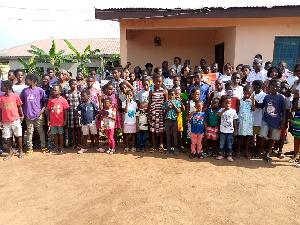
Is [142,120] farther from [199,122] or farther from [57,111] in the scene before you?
[57,111]

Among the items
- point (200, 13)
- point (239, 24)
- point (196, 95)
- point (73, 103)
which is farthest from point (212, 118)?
point (239, 24)

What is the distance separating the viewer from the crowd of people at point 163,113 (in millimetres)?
4523

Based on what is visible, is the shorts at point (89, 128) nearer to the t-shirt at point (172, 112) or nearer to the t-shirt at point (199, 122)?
the t-shirt at point (172, 112)

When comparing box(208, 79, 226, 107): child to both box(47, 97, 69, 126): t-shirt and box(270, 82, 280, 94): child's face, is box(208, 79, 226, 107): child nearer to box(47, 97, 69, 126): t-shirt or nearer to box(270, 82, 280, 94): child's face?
box(270, 82, 280, 94): child's face

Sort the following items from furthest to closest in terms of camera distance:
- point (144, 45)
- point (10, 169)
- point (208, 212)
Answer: point (144, 45) → point (10, 169) → point (208, 212)

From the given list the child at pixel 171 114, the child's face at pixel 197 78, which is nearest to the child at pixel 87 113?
the child at pixel 171 114

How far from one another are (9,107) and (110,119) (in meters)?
1.93

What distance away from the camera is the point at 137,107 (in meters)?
5.05

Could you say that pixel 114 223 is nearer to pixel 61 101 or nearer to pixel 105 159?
pixel 105 159

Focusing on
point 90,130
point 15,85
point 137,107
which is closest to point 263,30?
point 137,107

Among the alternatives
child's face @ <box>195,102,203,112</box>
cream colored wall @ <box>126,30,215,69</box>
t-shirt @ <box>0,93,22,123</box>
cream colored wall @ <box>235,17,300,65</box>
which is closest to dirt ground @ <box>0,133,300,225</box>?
t-shirt @ <box>0,93,22,123</box>

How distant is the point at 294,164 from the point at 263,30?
4.26 m

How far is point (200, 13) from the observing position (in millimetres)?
6672

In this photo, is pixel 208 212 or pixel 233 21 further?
pixel 233 21
